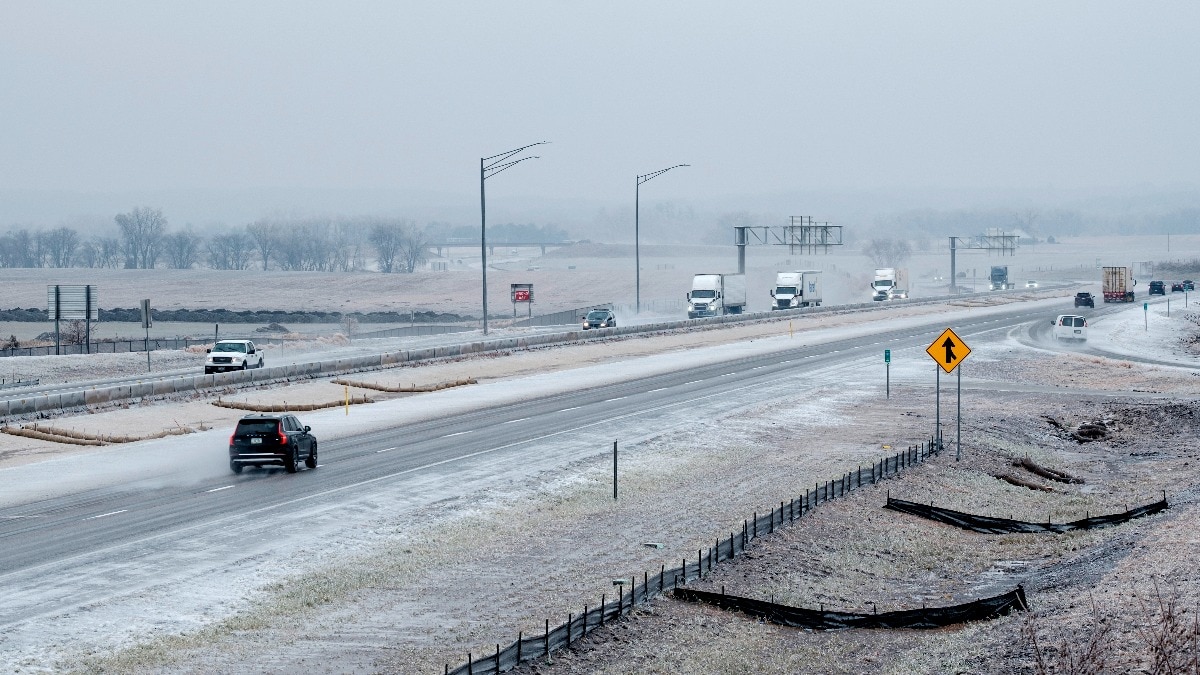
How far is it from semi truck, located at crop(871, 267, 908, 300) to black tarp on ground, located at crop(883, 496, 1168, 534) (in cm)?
11486

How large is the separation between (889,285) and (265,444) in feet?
391

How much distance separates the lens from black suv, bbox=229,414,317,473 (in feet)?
108

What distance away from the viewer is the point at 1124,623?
19.0 meters

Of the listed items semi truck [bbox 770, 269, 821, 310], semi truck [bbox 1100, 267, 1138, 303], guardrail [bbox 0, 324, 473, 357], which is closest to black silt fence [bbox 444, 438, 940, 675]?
guardrail [bbox 0, 324, 473, 357]

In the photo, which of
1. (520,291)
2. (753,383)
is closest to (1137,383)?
(753,383)

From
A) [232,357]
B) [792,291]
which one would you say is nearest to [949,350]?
[232,357]

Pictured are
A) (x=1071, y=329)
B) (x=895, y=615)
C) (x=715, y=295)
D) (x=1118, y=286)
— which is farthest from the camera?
(x=1118, y=286)

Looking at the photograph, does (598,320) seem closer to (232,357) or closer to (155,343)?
(155,343)

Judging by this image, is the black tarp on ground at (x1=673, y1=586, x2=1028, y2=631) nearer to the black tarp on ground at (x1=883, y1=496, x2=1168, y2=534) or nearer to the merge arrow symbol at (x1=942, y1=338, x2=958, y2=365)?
the black tarp on ground at (x1=883, y1=496, x2=1168, y2=534)

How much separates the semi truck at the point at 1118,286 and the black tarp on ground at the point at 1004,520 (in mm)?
109101

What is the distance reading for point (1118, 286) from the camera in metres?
132

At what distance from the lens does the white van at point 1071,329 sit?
287 ft

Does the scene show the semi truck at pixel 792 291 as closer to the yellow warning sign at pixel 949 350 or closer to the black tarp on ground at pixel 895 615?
the yellow warning sign at pixel 949 350

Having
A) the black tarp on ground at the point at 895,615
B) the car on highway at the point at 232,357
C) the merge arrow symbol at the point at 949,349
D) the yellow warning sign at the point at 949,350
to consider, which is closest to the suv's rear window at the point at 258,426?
the black tarp on ground at the point at 895,615
